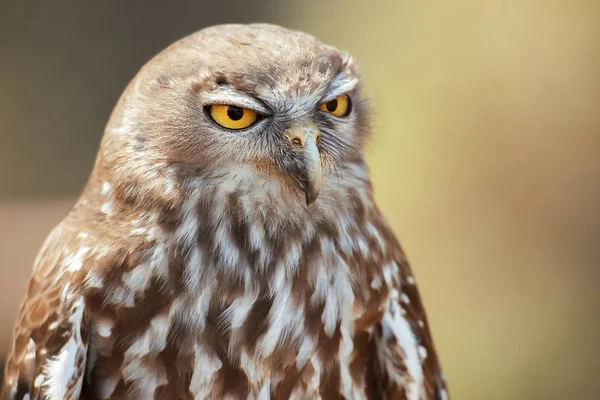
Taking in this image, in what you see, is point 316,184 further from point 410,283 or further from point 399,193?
point 399,193

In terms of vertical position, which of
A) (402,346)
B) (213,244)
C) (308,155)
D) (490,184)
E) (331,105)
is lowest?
(490,184)

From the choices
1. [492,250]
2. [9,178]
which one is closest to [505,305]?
[492,250]

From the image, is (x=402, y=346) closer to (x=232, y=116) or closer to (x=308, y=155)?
(x=308, y=155)

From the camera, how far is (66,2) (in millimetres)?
7402

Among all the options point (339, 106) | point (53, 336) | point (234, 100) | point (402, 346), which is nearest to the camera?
point (234, 100)

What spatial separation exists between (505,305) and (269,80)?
13.0 feet

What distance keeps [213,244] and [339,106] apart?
0.50m

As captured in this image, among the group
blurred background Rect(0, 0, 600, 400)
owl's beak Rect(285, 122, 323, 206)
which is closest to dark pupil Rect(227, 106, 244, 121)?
owl's beak Rect(285, 122, 323, 206)

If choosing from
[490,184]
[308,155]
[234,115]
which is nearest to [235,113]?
[234,115]

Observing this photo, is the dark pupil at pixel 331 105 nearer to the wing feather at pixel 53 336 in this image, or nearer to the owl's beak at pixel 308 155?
the owl's beak at pixel 308 155

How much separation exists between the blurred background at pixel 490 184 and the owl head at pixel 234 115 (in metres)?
2.95

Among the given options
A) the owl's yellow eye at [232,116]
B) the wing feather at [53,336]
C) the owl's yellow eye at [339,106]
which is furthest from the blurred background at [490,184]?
the owl's yellow eye at [232,116]

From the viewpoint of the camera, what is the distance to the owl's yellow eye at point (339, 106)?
7.37 feet

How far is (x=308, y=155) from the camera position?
6.83ft
